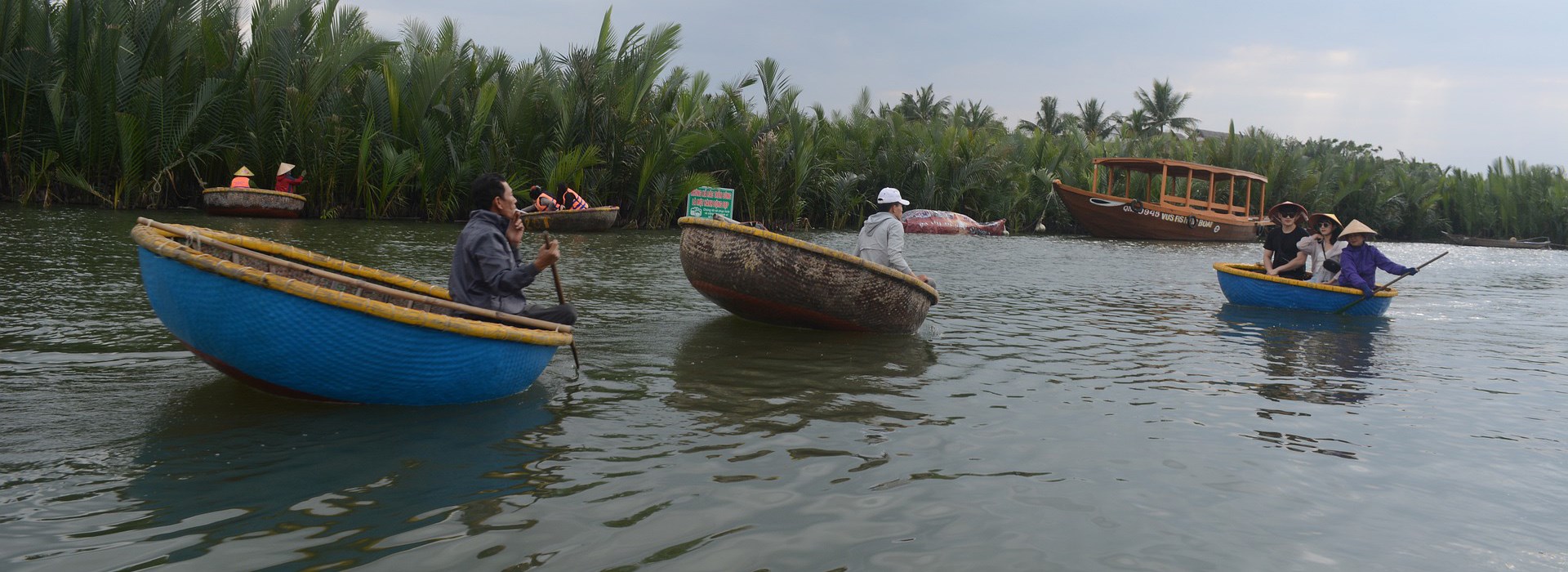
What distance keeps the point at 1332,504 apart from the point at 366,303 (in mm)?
4402

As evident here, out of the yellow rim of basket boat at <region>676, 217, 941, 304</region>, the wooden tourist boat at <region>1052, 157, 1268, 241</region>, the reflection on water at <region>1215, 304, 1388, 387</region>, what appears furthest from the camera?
the wooden tourist boat at <region>1052, 157, 1268, 241</region>

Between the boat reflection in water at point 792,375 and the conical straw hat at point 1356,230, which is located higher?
the conical straw hat at point 1356,230

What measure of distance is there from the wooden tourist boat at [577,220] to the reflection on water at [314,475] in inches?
590

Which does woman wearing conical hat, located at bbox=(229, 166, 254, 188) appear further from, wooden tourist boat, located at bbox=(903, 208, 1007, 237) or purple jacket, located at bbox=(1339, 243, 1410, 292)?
purple jacket, located at bbox=(1339, 243, 1410, 292)

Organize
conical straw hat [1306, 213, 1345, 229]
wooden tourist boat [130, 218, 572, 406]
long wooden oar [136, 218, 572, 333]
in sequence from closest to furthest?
wooden tourist boat [130, 218, 572, 406]
long wooden oar [136, 218, 572, 333]
conical straw hat [1306, 213, 1345, 229]

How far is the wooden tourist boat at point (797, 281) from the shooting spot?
8531mm

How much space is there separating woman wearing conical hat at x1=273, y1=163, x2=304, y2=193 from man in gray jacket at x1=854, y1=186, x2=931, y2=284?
46.3 feet

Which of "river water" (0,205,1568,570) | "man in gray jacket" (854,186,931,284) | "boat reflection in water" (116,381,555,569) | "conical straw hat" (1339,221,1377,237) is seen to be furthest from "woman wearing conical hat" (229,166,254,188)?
"conical straw hat" (1339,221,1377,237)

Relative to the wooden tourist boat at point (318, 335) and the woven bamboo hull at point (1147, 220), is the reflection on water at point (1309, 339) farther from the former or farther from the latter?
the woven bamboo hull at point (1147, 220)

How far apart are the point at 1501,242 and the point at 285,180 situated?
38.8 meters

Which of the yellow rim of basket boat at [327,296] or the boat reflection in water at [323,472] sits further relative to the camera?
the yellow rim of basket boat at [327,296]

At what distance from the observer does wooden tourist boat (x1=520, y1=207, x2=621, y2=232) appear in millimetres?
20562

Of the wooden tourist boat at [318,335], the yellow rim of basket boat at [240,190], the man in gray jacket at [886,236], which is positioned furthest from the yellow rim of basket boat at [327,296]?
the yellow rim of basket boat at [240,190]

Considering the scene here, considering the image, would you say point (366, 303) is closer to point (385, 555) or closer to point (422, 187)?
point (385, 555)
